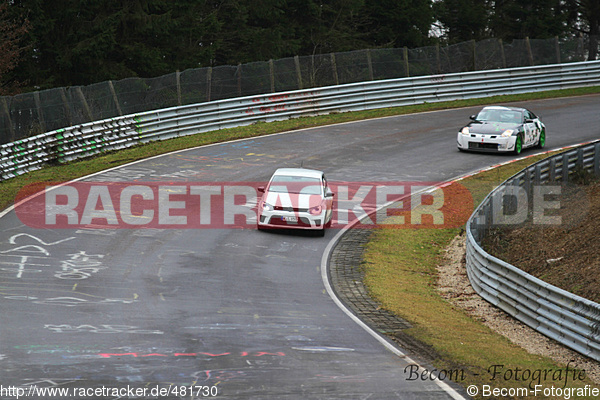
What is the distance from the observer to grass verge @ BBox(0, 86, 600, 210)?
22.9m

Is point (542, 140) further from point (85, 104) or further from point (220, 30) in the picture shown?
point (220, 30)

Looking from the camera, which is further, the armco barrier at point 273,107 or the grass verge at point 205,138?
the armco barrier at point 273,107

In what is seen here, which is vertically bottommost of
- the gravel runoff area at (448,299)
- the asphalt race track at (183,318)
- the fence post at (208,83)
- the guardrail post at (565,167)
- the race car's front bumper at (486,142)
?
the gravel runoff area at (448,299)

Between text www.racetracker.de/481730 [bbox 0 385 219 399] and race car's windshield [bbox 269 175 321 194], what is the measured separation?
1055 centimetres

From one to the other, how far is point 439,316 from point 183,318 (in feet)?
15.7

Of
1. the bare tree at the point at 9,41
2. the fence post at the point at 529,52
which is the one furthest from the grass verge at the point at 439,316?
the bare tree at the point at 9,41

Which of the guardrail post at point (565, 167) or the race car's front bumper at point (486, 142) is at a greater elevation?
the race car's front bumper at point (486, 142)

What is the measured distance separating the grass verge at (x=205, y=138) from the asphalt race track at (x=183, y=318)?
159cm

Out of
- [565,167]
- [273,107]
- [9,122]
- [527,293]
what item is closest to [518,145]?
[565,167]

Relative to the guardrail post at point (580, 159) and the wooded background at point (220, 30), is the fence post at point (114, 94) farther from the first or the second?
the guardrail post at point (580, 159)

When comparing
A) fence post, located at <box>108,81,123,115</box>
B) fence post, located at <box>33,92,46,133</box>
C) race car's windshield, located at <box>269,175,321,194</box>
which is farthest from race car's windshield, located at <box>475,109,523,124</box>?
fence post, located at <box>33,92,46,133</box>

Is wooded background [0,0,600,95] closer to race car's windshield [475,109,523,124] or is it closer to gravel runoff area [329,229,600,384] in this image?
race car's windshield [475,109,523,124]

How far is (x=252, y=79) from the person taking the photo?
31969mm

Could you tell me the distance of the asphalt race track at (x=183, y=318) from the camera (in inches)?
364
